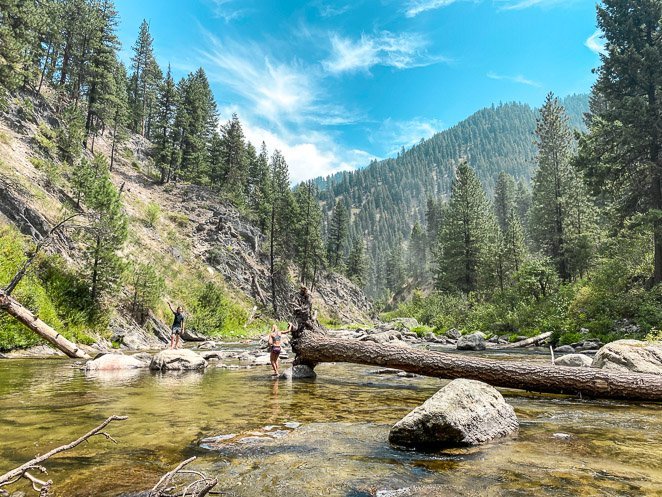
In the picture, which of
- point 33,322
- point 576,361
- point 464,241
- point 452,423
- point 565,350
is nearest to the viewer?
point 452,423

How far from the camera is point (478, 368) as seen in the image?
364 inches

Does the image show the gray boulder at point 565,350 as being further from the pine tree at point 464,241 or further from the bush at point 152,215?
the bush at point 152,215

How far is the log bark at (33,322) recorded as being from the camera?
38.5 ft

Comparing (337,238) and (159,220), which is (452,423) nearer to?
(159,220)

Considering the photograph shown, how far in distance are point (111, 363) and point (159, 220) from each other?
121 ft

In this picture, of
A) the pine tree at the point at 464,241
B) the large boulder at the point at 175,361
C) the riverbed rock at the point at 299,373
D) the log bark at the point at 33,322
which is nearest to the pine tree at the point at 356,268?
the pine tree at the point at 464,241

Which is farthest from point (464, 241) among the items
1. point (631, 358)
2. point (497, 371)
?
point (497, 371)

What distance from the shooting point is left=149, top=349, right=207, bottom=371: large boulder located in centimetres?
1317

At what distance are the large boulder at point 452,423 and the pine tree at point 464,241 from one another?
145 ft

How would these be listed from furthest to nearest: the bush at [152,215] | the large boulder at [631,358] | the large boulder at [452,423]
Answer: the bush at [152,215]
the large boulder at [631,358]
the large boulder at [452,423]

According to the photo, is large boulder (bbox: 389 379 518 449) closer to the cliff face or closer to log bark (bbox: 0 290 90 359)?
log bark (bbox: 0 290 90 359)

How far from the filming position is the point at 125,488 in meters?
3.76

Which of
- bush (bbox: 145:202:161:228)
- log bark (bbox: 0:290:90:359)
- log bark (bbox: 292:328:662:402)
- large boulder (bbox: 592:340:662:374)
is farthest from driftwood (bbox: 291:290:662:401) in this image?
bush (bbox: 145:202:161:228)

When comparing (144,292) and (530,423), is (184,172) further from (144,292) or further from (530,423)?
(530,423)
